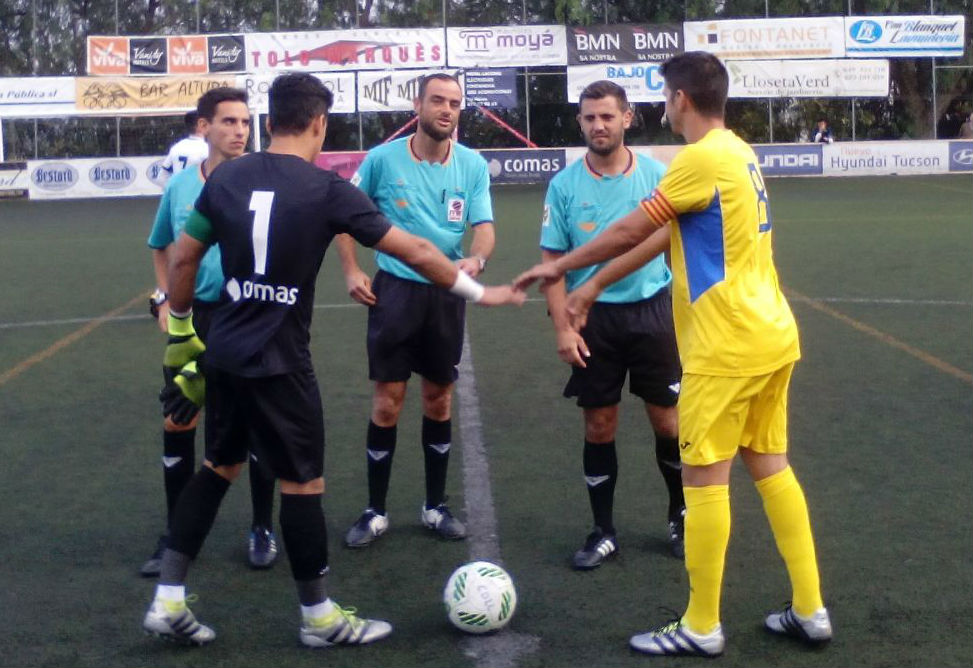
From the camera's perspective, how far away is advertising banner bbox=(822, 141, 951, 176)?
31.8 metres

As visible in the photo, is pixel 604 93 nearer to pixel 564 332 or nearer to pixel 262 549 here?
pixel 564 332

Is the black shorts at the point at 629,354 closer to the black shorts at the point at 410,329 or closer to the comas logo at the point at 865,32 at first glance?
the black shorts at the point at 410,329

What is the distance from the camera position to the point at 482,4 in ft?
121

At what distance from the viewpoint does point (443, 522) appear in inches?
223

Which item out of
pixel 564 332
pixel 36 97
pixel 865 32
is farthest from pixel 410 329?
pixel 865 32

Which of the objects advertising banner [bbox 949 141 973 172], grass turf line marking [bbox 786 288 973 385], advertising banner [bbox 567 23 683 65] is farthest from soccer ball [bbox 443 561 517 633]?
advertising banner [bbox 949 141 973 172]

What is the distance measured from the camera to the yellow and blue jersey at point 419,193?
225 inches

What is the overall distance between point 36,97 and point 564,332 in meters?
30.6

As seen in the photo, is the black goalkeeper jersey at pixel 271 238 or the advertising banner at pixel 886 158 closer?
the black goalkeeper jersey at pixel 271 238

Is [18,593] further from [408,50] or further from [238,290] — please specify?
[408,50]

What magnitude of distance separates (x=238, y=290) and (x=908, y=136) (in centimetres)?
3517

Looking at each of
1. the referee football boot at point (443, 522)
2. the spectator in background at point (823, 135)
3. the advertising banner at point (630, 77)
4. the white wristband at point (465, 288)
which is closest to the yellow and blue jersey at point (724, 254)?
the white wristband at point (465, 288)

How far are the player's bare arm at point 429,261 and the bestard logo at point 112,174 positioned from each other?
1105 inches

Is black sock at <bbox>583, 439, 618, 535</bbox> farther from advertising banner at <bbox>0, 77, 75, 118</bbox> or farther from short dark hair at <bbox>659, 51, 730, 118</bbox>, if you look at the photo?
advertising banner at <bbox>0, 77, 75, 118</bbox>
